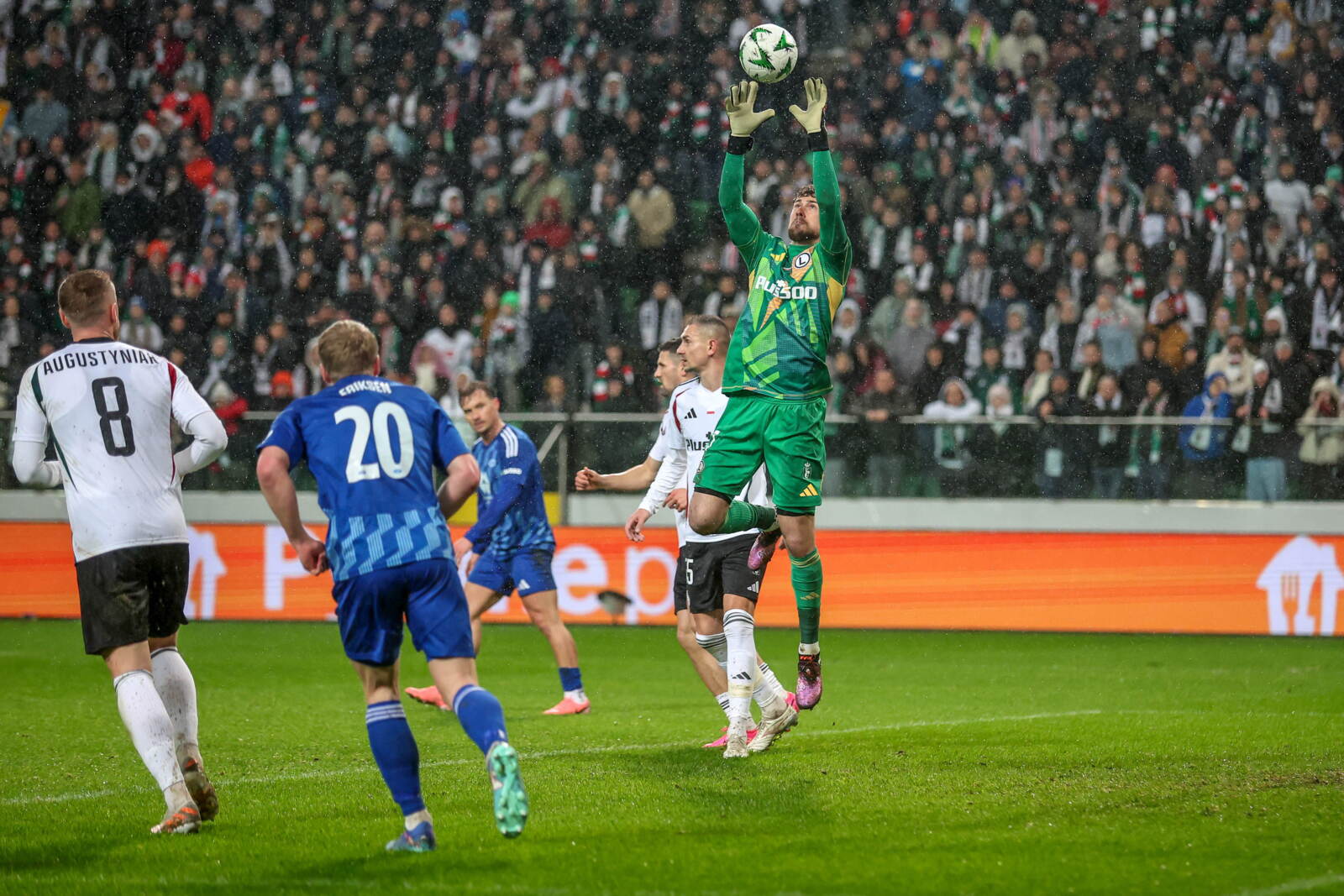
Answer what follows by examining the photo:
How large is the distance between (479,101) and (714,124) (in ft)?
10.4

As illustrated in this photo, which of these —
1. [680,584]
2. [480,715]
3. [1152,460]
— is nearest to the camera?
[480,715]

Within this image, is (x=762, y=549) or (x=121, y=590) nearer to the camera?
(x=121, y=590)

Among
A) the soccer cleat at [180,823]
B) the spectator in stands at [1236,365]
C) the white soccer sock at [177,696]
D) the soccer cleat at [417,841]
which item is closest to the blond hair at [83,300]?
the white soccer sock at [177,696]

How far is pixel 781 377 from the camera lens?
25.7 ft

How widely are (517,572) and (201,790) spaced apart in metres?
4.32

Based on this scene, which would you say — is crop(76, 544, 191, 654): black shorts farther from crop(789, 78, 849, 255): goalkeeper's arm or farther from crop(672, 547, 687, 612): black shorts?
crop(789, 78, 849, 255): goalkeeper's arm

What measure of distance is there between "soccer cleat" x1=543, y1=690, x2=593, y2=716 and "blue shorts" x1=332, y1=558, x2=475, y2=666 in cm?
459

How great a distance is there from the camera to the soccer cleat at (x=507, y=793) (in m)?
4.94

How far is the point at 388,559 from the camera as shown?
17.4 feet

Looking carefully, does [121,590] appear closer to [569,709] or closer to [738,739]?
[738,739]

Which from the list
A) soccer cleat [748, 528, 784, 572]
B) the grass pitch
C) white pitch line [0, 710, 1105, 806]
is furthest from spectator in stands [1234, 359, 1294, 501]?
soccer cleat [748, 528, 784, 572]

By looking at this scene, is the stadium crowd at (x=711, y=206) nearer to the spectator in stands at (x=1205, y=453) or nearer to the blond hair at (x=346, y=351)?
the spectator in stands at (x=1205, y=453)

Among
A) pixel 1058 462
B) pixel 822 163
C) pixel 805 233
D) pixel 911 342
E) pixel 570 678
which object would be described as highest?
pixel 822 163

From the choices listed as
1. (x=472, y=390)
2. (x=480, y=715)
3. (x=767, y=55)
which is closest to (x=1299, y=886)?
(x=480, y=715)
